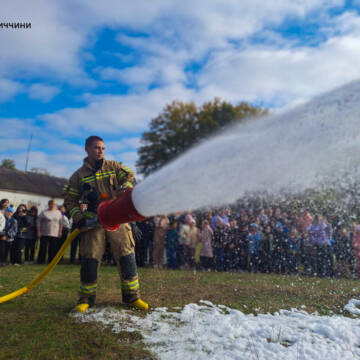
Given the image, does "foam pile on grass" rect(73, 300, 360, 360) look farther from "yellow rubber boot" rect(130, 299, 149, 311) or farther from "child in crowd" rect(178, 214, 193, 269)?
"child in crowd" rect(178, 214, 193, 269)

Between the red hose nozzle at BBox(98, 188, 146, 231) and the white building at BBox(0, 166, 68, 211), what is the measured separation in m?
32.8

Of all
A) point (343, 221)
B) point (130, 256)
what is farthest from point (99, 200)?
point (343, 221)

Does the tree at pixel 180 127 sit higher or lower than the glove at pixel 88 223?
higher

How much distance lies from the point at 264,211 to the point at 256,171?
7.91 m

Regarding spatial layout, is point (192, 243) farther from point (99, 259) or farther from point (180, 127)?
point (180, 127)

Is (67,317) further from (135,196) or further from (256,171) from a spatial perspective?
(256,171)

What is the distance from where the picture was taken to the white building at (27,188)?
3512 centimetres

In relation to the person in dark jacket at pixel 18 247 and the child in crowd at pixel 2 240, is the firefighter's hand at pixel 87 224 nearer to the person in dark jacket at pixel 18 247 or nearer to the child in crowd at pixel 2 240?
the child in crowd at pixel 2 240

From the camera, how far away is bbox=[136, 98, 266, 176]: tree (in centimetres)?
3658

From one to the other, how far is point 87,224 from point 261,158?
2.51 m

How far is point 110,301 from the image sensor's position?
16.9 feet

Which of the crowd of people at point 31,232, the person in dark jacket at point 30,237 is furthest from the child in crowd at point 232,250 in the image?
the person in dark jacket at point 30,237

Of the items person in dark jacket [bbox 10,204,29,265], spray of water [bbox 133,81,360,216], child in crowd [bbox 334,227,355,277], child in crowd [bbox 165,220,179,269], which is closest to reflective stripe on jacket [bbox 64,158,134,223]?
spray of water [bbox 133,81,360,216]

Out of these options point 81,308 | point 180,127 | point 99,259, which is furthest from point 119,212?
point 180,127
